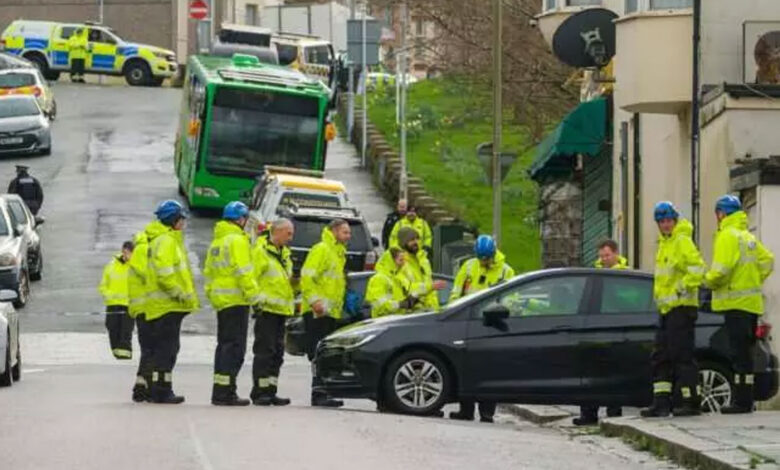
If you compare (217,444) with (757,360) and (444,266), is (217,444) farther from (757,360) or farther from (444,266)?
(444,266)

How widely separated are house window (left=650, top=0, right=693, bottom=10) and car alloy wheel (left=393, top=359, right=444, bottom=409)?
396 inches

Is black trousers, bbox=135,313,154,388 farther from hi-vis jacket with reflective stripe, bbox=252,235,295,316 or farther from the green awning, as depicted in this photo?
the green awning

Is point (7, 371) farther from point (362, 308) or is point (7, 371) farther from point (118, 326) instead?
point (118, 326)

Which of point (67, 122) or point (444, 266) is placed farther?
point (67, 122)

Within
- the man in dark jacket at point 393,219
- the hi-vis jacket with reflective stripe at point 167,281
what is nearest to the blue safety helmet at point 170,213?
the hi-vis jacket with reflective stripe at point 167,281

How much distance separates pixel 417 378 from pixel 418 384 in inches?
2.1

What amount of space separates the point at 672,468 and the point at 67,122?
5467 centimetres

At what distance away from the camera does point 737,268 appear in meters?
19.5

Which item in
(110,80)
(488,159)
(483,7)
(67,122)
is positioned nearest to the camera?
(488,159)

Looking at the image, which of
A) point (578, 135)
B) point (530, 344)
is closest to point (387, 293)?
point (530, 344)

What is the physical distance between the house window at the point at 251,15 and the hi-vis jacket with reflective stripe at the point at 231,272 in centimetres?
8371

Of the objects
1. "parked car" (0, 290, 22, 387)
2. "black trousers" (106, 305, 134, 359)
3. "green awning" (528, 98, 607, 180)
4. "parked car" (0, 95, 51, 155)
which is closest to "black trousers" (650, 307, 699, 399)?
"parked car" (0, 290, 22, 387)

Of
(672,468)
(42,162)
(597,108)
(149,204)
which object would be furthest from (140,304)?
(42,162)

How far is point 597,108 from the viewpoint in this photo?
37.3m
